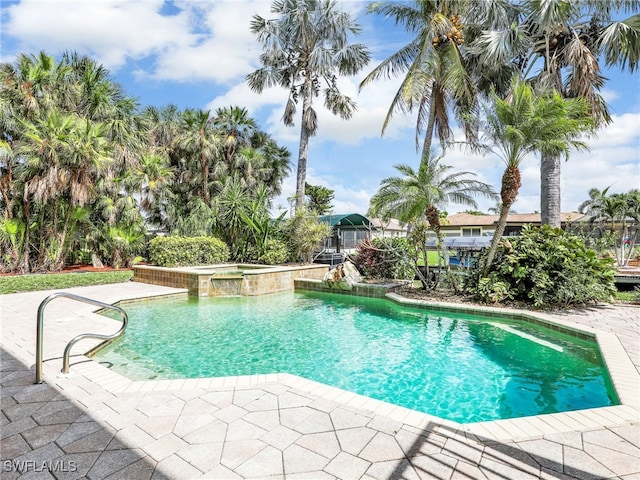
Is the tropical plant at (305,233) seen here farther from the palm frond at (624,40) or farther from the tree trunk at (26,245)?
the palm frond at (624,40)

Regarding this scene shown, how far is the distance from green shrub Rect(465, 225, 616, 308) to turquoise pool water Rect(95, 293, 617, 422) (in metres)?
1.19

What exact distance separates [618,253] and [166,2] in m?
20.3

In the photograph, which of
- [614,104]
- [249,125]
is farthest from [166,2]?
[614,104]

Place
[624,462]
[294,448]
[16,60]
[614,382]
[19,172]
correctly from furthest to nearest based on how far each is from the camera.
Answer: [16,60]
[19,172]
[614,382]
[294,448]
[624,462]

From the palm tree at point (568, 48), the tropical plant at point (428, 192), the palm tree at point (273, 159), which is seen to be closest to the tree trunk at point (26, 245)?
the palm tree at point (273, 159)

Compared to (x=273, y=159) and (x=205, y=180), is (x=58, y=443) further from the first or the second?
(x=273, y=159)

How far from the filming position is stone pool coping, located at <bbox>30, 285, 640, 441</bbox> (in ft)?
9.11

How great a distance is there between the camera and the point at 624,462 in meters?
2.32

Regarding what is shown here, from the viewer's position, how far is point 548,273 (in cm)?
782

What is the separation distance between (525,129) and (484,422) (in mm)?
7238

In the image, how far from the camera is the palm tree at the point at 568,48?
32.6 ft

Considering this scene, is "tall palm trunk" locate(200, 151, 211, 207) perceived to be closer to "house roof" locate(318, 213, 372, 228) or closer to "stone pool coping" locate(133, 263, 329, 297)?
"house roof" locate(318, 213, 372, 228)

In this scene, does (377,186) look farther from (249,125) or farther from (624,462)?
(249,125)

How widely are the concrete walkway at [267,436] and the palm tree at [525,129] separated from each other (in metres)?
5.60
